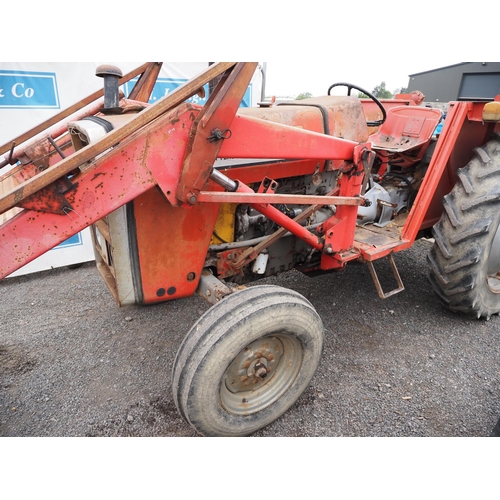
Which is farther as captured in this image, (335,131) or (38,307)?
(38,307)

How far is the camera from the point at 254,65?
1597 mm

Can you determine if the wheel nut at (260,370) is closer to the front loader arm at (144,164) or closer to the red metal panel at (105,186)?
the front loader arm at (144,164)

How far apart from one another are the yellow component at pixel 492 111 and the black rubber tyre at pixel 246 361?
1746 millimetres

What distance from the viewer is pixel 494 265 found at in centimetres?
287

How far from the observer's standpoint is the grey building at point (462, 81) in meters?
15.5

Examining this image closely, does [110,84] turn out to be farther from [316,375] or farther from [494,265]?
[494,265]

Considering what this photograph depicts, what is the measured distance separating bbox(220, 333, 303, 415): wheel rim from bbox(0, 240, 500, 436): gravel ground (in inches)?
7.8

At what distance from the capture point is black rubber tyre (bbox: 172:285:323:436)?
1.64m

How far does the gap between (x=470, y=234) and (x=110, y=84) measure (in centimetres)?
229

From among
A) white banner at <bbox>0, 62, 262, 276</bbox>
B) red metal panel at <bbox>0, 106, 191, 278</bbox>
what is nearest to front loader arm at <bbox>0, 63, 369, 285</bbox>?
red metal panel at <bbox>0, 106, 191, 278</bbox>

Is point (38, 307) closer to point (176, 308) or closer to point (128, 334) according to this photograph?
point (128, 334)

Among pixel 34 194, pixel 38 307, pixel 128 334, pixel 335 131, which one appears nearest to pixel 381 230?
pixel 335 131

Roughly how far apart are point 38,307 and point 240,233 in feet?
6.60

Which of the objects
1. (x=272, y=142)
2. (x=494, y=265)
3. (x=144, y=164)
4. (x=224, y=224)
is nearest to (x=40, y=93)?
(x=224, y=224)
